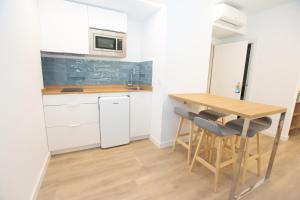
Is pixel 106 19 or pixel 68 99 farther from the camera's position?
pixel 106 19

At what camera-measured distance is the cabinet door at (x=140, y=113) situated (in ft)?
8.19

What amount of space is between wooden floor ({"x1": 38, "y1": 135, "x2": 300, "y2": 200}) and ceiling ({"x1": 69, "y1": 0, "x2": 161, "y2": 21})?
219cm

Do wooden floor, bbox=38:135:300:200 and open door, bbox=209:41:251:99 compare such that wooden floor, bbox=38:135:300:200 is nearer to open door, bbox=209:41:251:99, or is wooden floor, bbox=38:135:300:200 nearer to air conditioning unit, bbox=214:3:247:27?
open door, bbox=209:41:251:99

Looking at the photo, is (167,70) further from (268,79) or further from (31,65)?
(268,79)

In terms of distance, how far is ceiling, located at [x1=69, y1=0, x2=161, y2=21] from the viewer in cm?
210

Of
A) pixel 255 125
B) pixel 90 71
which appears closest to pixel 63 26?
pixel 90 71

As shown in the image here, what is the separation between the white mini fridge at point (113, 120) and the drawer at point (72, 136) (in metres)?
0.12

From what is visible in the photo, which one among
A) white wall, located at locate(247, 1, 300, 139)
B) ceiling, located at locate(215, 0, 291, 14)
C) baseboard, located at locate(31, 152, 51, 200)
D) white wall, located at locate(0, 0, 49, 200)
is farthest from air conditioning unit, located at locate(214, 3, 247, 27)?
baseboard, located at locate(31, 152, 51, 200)

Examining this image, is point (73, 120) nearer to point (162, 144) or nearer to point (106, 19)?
point (162, 144)

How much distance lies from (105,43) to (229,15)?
234 centimetres

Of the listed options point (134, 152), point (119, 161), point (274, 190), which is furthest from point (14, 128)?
point (274, 190)

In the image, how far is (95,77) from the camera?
8.69ft

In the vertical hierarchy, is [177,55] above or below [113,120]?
above

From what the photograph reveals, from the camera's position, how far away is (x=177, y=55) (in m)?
2.29
